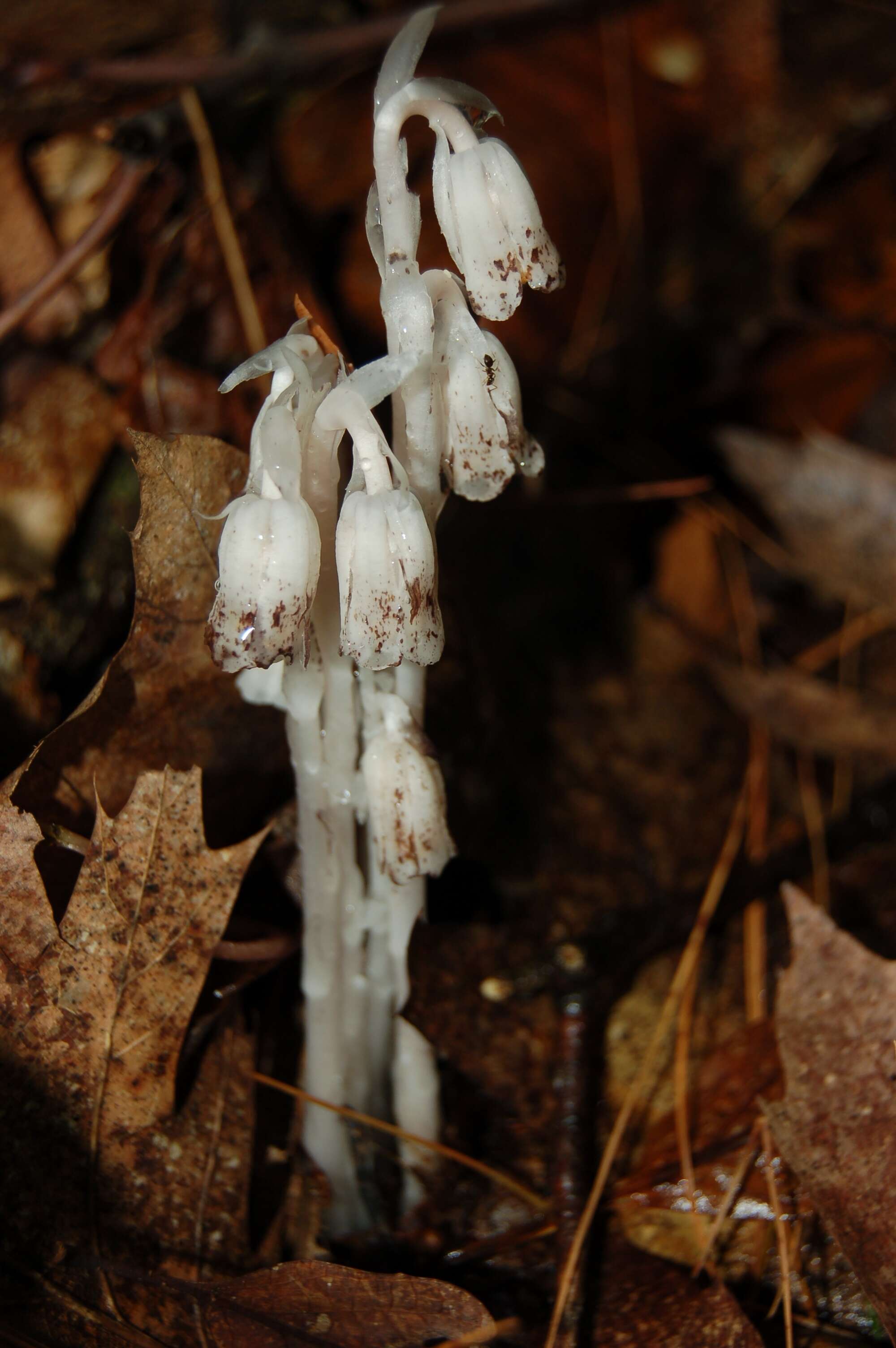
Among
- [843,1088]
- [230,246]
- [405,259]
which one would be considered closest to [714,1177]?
[843,1088]

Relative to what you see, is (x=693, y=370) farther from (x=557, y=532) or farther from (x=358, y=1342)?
(x=358, y=1342)

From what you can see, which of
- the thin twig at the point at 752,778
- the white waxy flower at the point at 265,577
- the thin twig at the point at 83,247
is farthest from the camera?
→ the thin twig at the point at 83,247

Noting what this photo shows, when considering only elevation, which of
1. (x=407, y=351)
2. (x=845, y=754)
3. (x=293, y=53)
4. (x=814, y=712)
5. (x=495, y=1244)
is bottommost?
(x=495, y=1244)

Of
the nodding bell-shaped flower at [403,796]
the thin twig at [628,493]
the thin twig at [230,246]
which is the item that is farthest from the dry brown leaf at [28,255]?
the nodding bell-shaped flower at [403,796]

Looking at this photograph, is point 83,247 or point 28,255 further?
point 28,255

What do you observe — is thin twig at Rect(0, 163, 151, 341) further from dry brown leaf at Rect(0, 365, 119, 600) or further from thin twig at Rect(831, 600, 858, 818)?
thin twig at Rect(831, 600, 858, 818)

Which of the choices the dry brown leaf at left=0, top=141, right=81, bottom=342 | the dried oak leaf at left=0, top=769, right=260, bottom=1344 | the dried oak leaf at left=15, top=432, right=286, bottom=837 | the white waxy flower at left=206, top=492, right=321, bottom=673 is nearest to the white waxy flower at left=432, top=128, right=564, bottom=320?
the white waxy flower at left=206, top=492, right=321, bottom=673

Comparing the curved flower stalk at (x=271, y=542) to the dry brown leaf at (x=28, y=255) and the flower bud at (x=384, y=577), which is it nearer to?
the flower bud at (x=384, y=577)

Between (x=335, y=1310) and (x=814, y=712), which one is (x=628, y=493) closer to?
(x=814, y=712)
